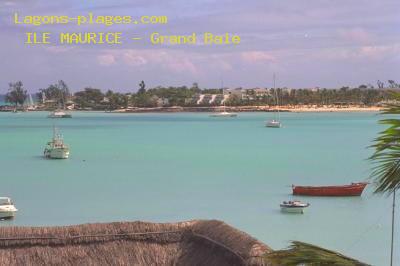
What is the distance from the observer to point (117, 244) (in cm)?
536

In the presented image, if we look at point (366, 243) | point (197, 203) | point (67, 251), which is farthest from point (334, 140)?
point (67, 251)

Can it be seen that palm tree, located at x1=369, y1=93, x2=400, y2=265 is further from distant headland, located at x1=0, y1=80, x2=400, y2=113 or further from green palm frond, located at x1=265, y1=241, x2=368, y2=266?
→ distant headland, located at x1=0, y1=80, x2=400, y2=113

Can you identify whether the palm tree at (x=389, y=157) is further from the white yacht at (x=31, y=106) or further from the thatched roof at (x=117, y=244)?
the white yacht at (x=31, y=106)

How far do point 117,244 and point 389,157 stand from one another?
3.50 meters

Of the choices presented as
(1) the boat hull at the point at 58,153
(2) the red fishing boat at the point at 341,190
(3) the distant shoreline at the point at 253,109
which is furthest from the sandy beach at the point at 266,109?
(2) the red fishing boat at the point at 341,190

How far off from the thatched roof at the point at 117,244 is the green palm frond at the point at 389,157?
9.17ft

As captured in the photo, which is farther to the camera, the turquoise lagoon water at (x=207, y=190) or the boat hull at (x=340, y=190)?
the boat hull at (x=340, y=190)

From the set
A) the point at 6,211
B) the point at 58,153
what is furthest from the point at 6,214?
the point at 58,153

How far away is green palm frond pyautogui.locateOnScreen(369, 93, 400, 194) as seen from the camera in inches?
82.8

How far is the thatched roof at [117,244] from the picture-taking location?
513 centimetres

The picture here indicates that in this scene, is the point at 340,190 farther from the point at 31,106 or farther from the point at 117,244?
the point at 31,106

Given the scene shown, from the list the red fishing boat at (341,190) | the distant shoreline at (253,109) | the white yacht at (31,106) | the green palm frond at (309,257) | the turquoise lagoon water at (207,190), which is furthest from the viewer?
the white yacht at (31,106)

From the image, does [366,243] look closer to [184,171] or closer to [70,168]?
[184,171]

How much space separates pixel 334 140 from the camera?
56.0m
